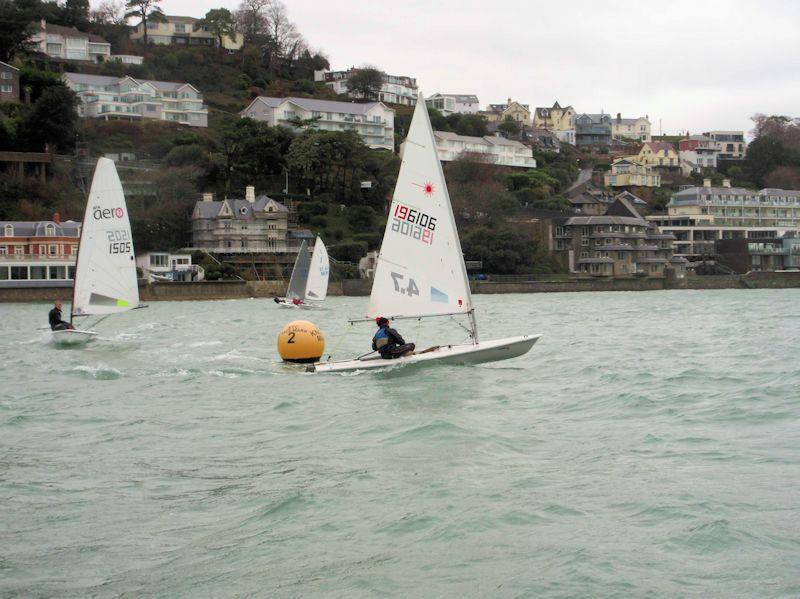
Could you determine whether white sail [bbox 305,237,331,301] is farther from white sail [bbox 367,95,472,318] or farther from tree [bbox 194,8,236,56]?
tree [bbox 194,8,236,56]

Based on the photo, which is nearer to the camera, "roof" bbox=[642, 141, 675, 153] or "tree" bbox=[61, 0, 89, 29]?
"tree" bbox=[61, 0, 89, 29]

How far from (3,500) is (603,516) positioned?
604cm

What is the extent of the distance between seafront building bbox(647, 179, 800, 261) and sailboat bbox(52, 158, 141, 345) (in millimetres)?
86233

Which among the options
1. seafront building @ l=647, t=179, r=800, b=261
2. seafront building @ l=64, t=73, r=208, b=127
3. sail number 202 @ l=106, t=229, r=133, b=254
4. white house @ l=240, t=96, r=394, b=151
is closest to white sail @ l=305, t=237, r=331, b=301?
sail number 202 @ l=106, t=229, r=133, b=254

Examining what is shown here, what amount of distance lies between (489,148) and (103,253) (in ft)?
330

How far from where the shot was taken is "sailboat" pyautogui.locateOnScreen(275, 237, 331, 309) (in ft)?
181

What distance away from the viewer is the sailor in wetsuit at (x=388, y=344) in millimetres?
19766

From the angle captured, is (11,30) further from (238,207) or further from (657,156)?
(657,156)

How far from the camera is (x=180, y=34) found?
453 feet

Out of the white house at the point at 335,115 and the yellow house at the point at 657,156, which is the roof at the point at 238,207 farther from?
the yellow house at the point at 657,156

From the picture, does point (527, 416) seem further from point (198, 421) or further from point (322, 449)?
point (198, 421)

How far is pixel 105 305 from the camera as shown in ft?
96.5

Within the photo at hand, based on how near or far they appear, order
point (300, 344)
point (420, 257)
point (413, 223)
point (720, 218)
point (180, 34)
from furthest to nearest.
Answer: point (180, 34), point (720, 218), point (300, 344), point (420, 257), point (413, 223)

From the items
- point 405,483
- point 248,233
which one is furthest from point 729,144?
point 405,483
